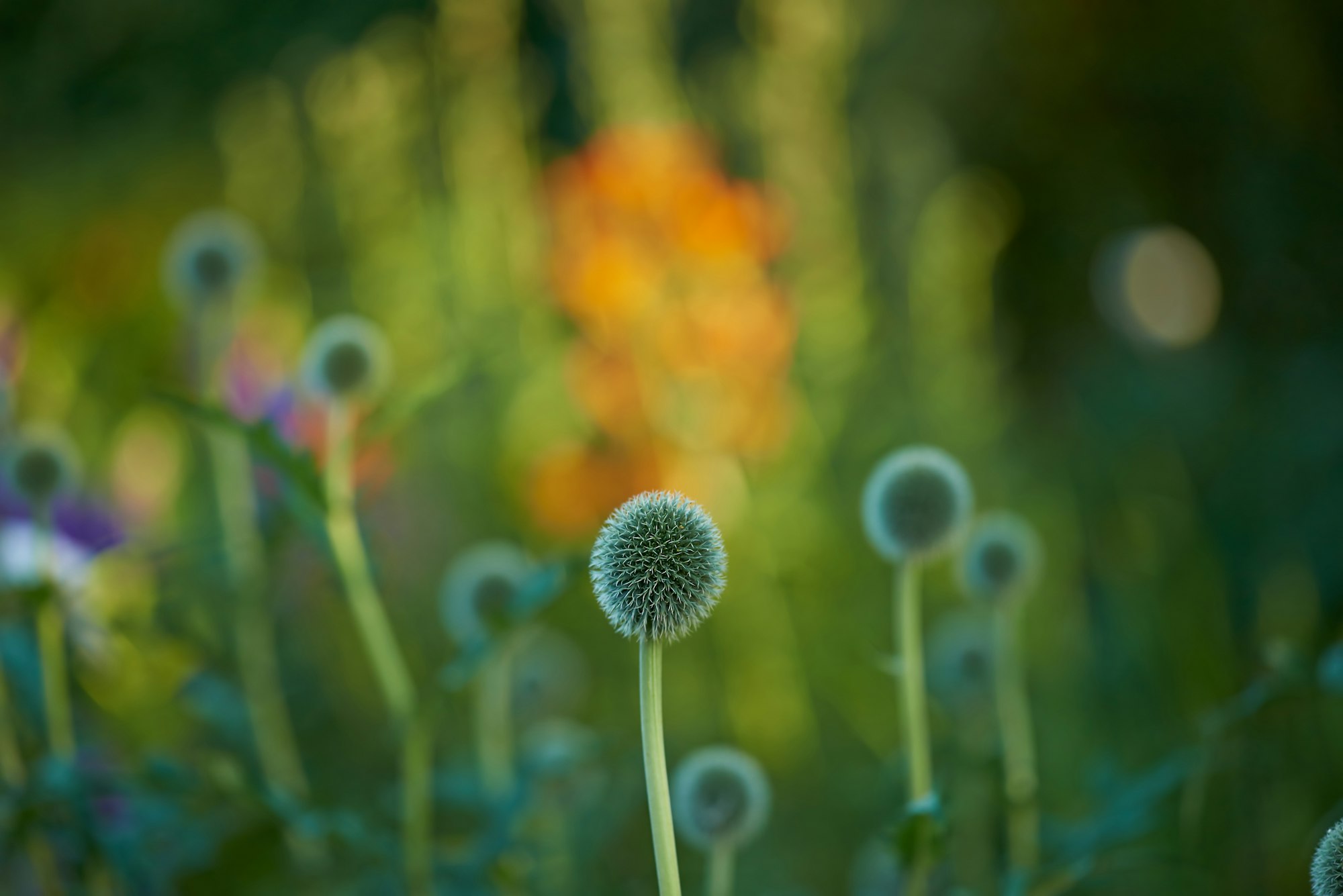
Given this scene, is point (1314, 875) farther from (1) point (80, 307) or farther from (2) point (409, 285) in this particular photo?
(1) point (80, 307)

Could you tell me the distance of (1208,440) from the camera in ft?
5.06

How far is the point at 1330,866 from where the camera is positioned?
297mm

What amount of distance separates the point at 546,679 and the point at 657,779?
1.58ft

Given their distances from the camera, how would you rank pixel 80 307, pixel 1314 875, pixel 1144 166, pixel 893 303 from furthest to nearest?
1. pixel 1144 166
2. pixel 893 303
3. pixel 80 307
4. pixel 1314 875

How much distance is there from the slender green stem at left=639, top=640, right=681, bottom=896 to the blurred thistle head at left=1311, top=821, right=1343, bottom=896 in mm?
163

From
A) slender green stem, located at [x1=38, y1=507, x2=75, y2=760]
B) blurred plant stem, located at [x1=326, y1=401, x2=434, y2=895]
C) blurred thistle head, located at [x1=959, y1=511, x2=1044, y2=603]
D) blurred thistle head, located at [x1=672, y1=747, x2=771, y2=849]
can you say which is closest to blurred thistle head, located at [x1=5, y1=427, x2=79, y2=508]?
slender green stem, located at [x1=38, y1=507, x2=75, y2=760]

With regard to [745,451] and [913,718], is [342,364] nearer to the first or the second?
[913,718]

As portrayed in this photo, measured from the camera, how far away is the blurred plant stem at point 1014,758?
523 mm

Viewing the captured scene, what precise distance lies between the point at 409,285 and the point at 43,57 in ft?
2.31

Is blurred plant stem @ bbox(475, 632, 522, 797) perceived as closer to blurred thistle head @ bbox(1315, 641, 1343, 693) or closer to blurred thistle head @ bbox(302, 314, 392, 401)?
blurred thistle head @ bbox(302, 314, 392, 401)

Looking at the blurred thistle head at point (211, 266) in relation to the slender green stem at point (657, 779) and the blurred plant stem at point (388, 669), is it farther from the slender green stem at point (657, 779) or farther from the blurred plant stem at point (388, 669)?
the slender green stem at point (657, 779)

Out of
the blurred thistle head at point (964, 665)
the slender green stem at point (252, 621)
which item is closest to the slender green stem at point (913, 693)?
the blurred thistle head at point (964, 665)

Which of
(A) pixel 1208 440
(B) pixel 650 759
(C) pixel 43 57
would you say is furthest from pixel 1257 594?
(C) pixel 43 57

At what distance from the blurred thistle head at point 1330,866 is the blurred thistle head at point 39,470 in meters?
0.58
